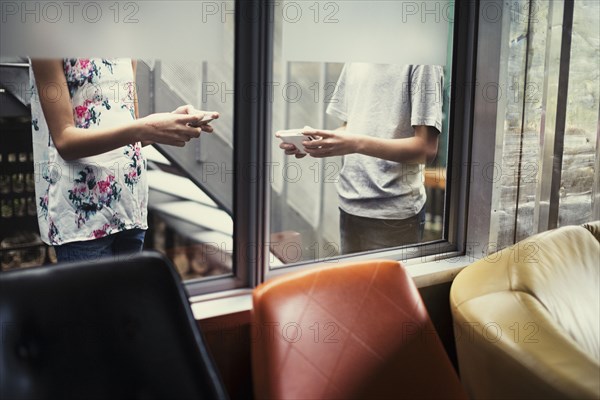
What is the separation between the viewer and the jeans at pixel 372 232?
7.97 ft

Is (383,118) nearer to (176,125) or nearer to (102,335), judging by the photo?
(176,125)

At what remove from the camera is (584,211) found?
2.90 meters

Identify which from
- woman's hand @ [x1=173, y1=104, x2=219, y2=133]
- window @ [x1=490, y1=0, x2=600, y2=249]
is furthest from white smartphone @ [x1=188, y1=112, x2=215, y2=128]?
window @ [x1=490, y1=0, x2=600, y2=249]

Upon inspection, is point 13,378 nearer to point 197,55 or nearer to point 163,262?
point 163,262

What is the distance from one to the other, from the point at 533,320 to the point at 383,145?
897 millimetres

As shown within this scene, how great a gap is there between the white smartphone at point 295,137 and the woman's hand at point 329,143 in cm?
1

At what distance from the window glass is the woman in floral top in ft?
1.52

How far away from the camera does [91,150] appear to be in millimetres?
1729

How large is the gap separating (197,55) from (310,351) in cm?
92

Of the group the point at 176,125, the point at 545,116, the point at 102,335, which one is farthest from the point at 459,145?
the point at 102,335

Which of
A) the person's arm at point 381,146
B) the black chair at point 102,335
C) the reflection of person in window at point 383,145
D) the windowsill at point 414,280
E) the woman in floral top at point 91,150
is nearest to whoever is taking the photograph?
the black chair at point 102,335

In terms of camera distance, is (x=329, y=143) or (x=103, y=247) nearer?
(x=103, y=247)

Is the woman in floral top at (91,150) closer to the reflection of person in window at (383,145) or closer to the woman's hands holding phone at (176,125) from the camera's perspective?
the woman's hands holding phone at (176,125)

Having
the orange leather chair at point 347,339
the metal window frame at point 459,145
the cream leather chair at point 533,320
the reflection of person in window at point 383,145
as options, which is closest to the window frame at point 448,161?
the metal window frame at point 459,145
